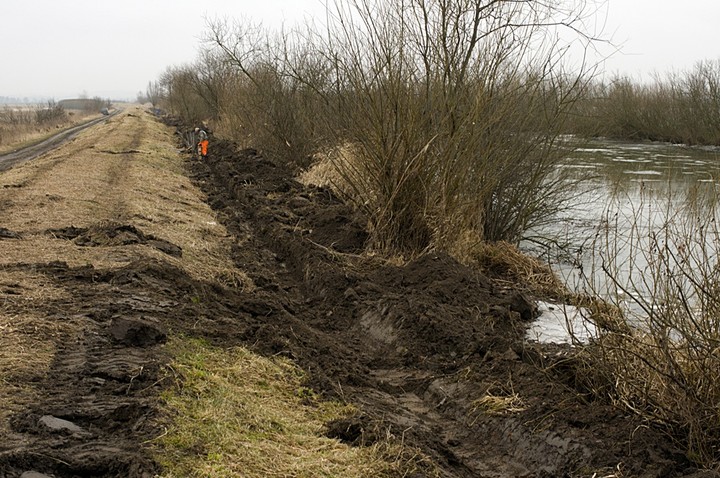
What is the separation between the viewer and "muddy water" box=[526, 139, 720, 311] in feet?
16.0

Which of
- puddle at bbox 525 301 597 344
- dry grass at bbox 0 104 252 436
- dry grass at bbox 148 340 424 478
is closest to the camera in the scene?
dry grass at bbox 148 340 424 478

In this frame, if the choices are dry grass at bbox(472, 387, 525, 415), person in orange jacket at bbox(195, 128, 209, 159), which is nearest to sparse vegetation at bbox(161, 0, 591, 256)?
dry grass at bbox(472, 387, 525, 415)

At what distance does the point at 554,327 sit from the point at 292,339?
282 cm

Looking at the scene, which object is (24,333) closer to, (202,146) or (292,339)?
(292,339)

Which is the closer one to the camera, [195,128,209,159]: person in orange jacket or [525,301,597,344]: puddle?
[525,301,597,344]: puddle

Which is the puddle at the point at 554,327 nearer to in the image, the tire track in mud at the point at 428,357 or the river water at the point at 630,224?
the tire track in mud at the point at 428,357

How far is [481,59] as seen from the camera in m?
9.67

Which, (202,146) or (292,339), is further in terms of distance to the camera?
(202,146)

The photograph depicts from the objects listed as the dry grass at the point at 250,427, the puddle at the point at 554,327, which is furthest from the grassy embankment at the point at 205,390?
the puddle at the point at 554,327

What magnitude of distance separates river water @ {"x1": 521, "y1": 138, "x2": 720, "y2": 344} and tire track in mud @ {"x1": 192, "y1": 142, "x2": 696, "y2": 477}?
0.85 m

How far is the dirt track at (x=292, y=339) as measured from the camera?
441cm

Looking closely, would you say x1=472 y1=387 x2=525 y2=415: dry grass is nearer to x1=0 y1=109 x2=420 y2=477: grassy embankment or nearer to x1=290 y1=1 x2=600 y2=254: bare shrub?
x1=0 y1=109 x2=420 y2=477: grassy embankment

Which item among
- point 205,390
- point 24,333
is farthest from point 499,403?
point 24,333

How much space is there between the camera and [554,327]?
769 cm
